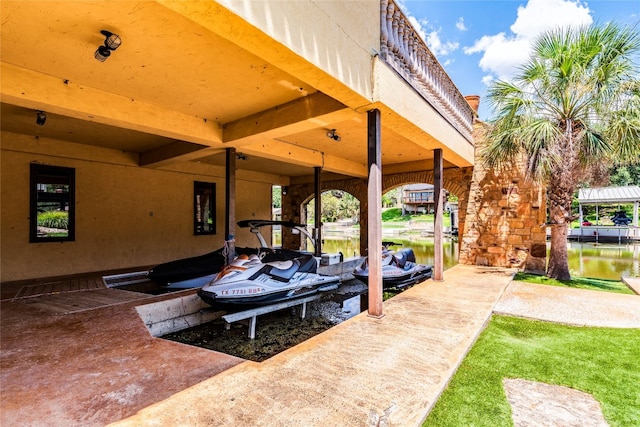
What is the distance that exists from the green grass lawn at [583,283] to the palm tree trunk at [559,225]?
197 millimetres

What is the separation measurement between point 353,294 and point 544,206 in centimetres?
488

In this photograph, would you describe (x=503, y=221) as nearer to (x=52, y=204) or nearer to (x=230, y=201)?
(x=230, y=201)

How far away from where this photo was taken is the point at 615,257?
38.6ft

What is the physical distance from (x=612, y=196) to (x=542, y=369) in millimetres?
20182

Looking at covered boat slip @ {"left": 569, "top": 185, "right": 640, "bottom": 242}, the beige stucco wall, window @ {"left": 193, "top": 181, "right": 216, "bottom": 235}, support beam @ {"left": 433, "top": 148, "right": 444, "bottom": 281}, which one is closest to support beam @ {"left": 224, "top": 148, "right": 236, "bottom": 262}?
the beige stucco wall

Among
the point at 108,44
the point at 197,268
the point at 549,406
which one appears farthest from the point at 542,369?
the point at 197,268

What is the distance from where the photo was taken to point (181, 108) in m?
4.26

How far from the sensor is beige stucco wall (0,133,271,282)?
5707 millimetres

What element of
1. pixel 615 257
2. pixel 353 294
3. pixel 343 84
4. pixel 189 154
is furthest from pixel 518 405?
pixel 615 257

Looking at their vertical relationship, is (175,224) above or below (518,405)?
above

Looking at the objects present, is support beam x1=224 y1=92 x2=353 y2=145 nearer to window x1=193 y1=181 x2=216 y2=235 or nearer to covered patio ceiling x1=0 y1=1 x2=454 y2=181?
covered patio ceiling x1=0 y1=1 x2=454 y2=181

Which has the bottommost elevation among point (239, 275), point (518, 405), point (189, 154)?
point (518, 405)

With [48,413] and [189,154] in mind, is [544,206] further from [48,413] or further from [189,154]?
[48,413]

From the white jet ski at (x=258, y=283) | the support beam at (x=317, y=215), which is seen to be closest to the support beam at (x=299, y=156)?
the support beam at (x=317, y=215)
